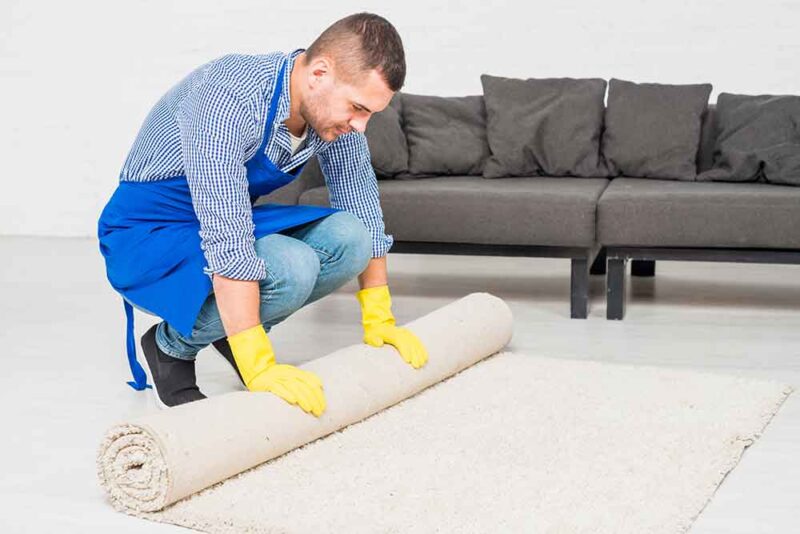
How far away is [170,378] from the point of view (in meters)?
2.72

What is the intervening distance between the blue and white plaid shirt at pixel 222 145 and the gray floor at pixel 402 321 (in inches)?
21.5

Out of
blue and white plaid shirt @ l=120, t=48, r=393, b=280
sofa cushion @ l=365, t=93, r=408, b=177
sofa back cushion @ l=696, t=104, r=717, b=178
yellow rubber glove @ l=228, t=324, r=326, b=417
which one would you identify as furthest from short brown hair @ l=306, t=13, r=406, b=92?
sofa back cushion @ l=696, t=104, r=717, b=178

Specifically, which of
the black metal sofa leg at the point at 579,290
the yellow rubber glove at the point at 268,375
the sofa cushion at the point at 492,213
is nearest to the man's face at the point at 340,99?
the yellow rubber glove at the point at 268,375

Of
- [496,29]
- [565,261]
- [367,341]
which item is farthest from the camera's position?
[496,29]

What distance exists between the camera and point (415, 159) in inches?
171

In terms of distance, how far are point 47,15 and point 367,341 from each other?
4124 mm

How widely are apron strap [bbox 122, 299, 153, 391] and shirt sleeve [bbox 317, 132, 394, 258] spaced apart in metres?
0.59

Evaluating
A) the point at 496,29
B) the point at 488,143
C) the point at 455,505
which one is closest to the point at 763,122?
the point at 488,143

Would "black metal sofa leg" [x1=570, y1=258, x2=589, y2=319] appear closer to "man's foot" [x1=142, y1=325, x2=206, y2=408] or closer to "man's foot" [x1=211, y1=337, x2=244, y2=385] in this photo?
"man's foot" [x1=211, y1=337, x2=244, y2=385]

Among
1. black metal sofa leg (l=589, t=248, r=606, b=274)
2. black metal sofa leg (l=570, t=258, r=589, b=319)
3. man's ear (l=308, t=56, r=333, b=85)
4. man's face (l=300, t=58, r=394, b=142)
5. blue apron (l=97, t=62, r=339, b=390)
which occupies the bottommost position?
black metal sofa leg (l=589, t=248, r=606, b=274)

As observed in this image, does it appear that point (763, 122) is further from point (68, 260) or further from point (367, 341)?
point (68, 260)

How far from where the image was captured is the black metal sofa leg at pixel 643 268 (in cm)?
458

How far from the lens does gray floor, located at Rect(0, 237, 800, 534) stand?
2.13 m

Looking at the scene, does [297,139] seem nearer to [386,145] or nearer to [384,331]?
[384,331]
